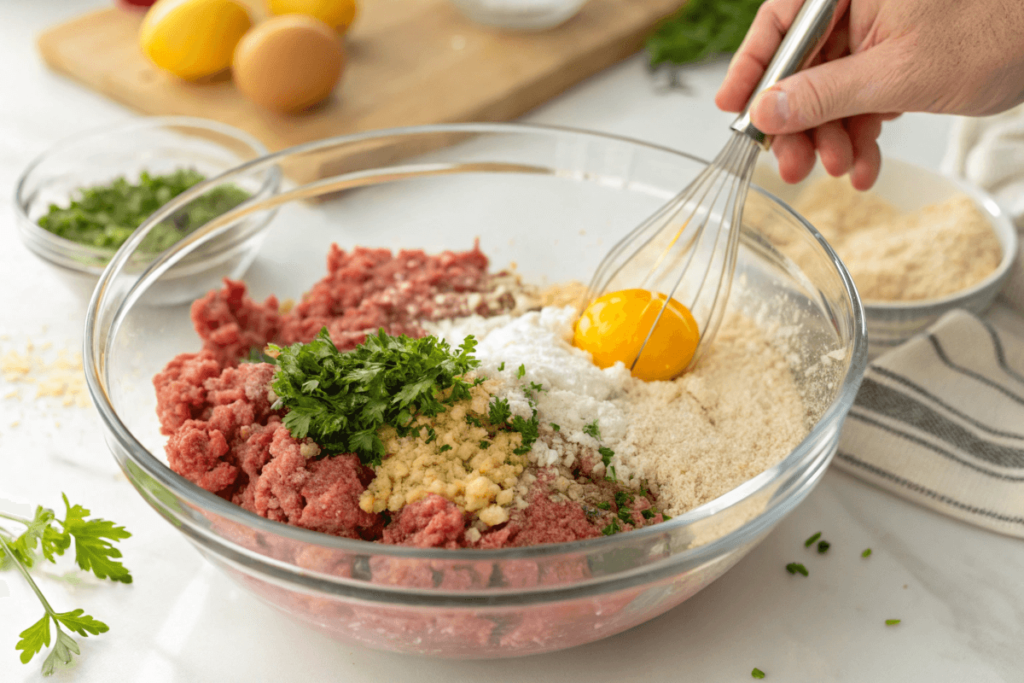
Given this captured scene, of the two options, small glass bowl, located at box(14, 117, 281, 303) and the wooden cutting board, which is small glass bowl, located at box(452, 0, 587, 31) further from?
small glass bowl, located at box(14, 117, 281, 303)

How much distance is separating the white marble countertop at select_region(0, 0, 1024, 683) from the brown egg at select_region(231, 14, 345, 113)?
0.97 meters

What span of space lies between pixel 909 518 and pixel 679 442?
452 millimetres

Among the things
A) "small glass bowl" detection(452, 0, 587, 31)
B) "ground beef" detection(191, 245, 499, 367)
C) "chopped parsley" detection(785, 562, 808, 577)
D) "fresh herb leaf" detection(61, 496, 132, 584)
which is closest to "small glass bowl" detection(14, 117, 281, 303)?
"ground beef" detection(191, 245, 499, 367)

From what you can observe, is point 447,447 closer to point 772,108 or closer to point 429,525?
point 429,525

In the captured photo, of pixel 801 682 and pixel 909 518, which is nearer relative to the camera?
pixel 801 682

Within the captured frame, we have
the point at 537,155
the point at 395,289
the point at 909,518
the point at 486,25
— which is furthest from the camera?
the point at 486,25

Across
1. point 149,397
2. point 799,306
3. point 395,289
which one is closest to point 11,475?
point 149,397

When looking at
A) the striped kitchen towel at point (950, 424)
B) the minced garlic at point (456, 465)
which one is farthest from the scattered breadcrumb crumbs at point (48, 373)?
the striped kitchen towel at point (950, 424)

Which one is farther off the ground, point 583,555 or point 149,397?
point 583,555

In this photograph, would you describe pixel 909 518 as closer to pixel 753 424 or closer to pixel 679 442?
pixel 753 424

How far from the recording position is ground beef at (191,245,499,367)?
1.43 meters

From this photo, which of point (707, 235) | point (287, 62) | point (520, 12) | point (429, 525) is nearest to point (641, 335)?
point (707, 235)

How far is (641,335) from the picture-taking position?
1.35 metres

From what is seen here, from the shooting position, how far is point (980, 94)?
1.32 metres
